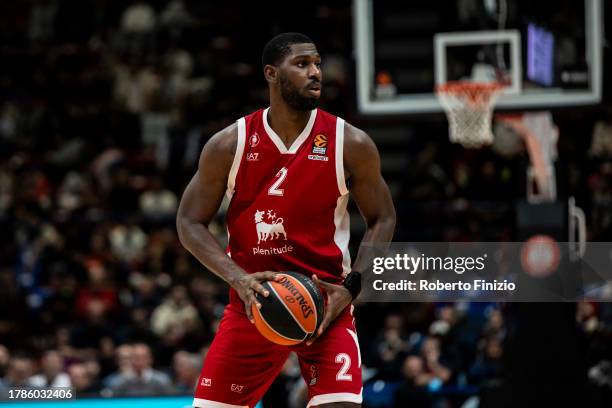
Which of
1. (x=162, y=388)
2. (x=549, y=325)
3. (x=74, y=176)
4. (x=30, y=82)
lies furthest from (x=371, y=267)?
(x=30, y=82)

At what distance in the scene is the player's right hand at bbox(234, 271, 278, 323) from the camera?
16.5 feet

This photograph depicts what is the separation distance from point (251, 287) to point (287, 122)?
2.86 ft

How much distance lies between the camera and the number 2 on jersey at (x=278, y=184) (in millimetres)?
5348

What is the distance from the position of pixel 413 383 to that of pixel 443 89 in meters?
2.72

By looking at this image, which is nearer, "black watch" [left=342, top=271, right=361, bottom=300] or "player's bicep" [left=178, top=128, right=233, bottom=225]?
"black watch" [left=342, top=271, right=361, bottom=300]

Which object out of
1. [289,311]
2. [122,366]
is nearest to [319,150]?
[289,311]

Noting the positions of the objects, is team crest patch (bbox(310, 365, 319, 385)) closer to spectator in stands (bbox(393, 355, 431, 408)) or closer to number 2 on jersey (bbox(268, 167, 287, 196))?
number 2 on jersey (bbox(268, 167, 287, 196))

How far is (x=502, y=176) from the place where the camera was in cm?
1439

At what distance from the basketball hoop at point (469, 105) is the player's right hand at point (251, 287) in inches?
204

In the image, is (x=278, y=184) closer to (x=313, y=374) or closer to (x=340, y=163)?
(x=340, y=163)

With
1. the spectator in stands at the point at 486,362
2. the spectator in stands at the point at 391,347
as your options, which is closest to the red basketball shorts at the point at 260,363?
the spectator in stands at the point at 486,362

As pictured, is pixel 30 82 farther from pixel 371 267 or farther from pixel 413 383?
pixel 371 267

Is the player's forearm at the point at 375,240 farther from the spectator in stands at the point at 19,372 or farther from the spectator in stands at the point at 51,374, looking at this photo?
the spectator in stands at the point at 19,372

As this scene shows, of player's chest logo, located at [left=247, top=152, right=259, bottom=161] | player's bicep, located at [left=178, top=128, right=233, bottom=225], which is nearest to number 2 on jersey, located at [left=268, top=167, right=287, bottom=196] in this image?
player's chest logo, located at [left=247, top=152, right=259, bottom=161]
